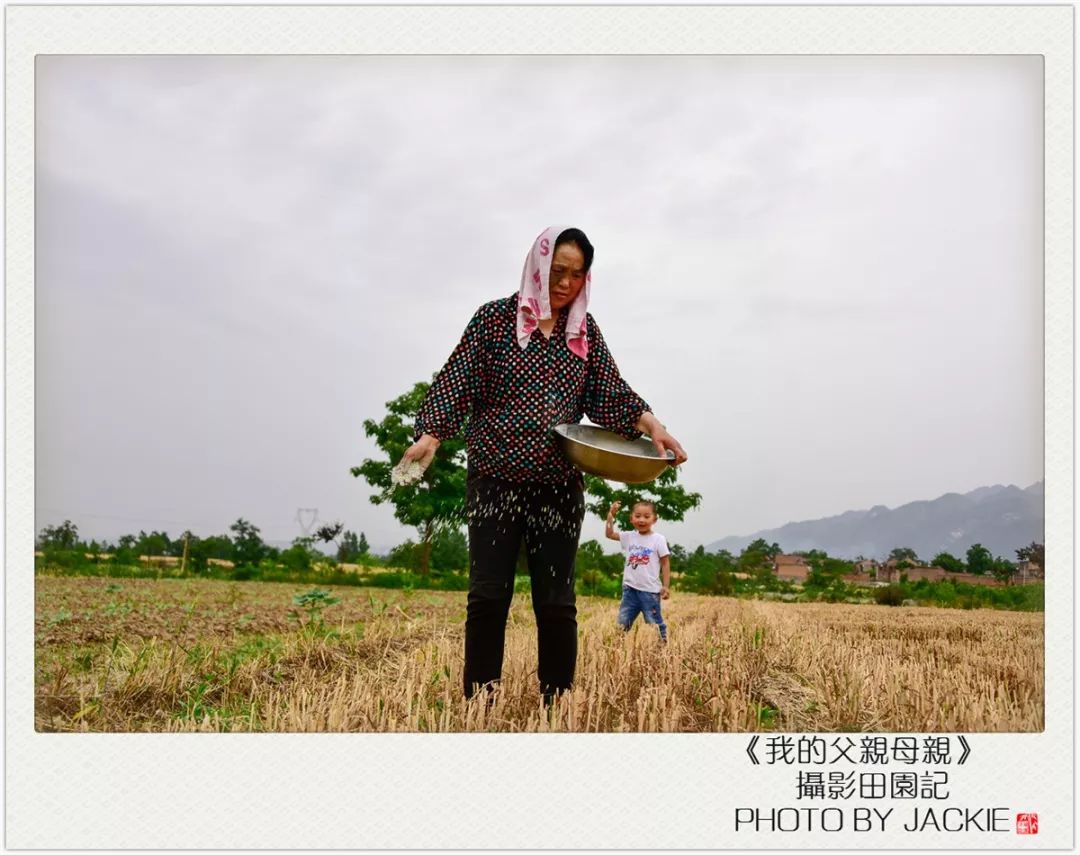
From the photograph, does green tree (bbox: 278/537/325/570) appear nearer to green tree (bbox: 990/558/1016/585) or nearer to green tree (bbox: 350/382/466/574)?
green tree (bbox: 350/382/466/574)

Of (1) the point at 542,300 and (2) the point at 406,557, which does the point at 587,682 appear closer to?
(1) the point at 542,300

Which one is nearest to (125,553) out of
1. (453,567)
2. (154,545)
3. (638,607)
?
(154,545)

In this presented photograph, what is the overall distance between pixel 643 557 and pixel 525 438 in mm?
2849

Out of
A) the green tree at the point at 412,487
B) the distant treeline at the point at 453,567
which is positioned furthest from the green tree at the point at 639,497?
the green tree at the point at 412,487

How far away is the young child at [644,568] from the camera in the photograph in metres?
5.66

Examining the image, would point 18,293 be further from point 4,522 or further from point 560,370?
point 560,370

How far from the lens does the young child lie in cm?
566

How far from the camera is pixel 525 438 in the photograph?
121 inches

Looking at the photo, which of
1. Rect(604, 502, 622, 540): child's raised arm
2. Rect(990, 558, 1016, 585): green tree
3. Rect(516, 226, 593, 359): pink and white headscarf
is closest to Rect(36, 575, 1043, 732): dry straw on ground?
Rect(990, 558, 1016, 585): green tree

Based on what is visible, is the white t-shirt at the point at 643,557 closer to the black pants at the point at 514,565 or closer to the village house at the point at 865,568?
the black pants at the point at 514,565

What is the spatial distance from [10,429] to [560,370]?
2133 millimetres

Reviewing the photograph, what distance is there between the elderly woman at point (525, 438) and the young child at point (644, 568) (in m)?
2.46

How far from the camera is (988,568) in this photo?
5238 millimetres
